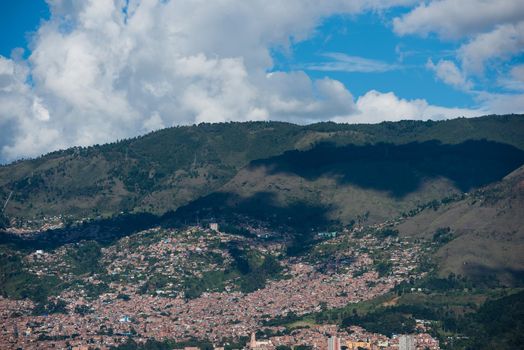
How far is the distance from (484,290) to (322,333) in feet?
122

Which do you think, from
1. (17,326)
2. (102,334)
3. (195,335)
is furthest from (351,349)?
(17,326)

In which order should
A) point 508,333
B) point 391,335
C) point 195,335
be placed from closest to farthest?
point 508,333 → point 391,335 → point 195,335

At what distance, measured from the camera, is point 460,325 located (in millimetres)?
179000

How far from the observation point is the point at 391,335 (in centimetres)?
17612

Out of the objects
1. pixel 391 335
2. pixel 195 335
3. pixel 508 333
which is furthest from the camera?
pixel 195 335

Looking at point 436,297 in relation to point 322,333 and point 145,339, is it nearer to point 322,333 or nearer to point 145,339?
point 322,333

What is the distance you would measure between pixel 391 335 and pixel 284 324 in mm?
27242

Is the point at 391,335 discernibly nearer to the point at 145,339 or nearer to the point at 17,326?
the point at 145,339

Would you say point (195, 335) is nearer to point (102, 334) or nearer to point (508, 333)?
point (102, 334)

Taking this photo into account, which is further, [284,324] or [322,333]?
[284,324]

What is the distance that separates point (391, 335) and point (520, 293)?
2599cm

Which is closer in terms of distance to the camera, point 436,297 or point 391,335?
point 391,335

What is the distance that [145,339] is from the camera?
614 ft

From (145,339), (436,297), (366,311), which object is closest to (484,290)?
(436,297)
